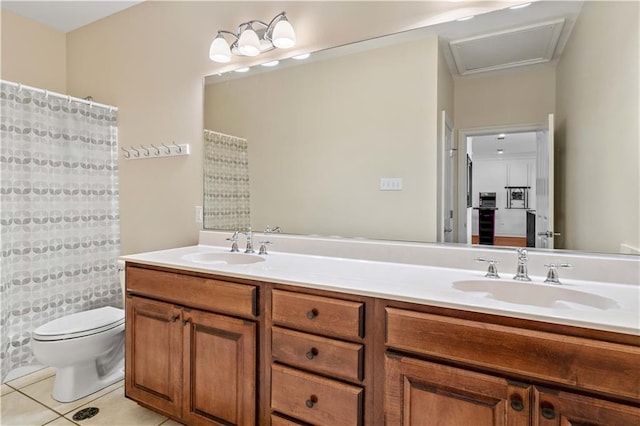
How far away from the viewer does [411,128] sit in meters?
1.73

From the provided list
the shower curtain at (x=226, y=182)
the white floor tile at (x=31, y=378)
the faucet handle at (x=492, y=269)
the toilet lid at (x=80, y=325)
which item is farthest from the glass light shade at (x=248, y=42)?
the white floor tile at (x=31, y=378)

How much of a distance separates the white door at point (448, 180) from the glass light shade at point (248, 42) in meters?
1.13

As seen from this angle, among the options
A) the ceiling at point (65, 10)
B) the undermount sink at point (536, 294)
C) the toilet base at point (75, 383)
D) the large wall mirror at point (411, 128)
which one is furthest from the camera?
the ceiling at point (65, 10)

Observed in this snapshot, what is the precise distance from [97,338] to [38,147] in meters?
1.33

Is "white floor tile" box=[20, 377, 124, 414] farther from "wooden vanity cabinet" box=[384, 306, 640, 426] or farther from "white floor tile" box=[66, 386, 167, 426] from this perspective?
"wooden vanity cabinet" box=[384, 306, 640, 426]

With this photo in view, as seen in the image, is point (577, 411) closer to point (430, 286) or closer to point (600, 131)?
point (430, 286)

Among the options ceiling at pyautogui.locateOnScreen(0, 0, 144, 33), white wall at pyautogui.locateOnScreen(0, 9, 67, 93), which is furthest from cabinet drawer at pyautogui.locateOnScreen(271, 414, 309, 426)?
white wall at pyautogui.locateOnScreen(0, 9, 67, 93)

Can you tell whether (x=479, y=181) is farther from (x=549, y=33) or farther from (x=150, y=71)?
(x=150, y=71)

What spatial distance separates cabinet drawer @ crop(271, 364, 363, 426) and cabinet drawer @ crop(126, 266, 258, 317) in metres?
0.28

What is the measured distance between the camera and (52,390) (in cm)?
205

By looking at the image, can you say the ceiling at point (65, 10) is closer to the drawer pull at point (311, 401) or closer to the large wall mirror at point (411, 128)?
the large wall mirror at point (411, 128)

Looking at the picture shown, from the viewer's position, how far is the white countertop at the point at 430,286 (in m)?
0.94

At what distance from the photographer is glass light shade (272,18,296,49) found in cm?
190

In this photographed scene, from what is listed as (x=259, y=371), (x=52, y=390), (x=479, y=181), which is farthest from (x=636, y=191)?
(x=52, y=390)
